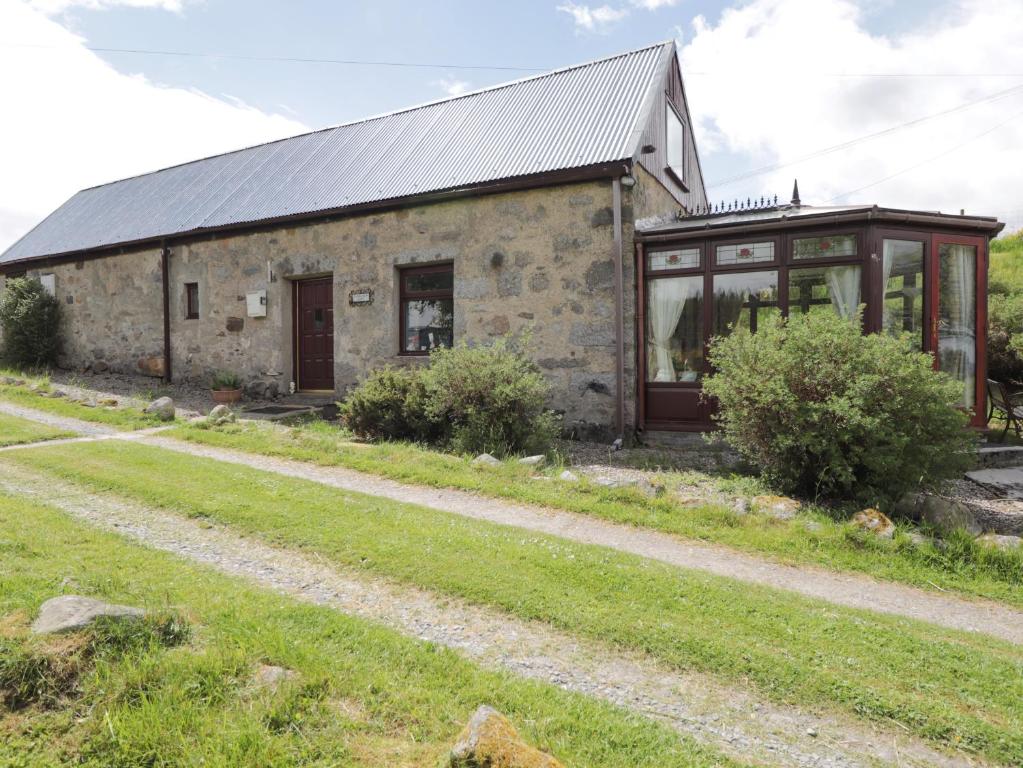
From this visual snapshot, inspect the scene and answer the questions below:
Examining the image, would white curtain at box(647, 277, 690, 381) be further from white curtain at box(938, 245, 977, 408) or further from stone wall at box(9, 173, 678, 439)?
white curtain at box(938, 245, 977, 408)

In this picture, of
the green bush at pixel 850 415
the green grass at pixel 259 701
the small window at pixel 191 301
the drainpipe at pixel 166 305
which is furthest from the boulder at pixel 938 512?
the drainpipe at pixel 166 305

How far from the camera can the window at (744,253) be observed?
7961mm

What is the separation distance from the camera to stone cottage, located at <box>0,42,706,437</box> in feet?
28.7

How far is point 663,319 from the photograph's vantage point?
340 inches

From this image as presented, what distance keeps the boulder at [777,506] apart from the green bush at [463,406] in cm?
286

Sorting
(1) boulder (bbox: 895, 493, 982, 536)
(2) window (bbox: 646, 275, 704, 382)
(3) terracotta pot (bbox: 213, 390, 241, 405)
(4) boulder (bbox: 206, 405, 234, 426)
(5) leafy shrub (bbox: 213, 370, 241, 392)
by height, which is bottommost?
(1) boulder (bbox: 895, 493, 982, 536)

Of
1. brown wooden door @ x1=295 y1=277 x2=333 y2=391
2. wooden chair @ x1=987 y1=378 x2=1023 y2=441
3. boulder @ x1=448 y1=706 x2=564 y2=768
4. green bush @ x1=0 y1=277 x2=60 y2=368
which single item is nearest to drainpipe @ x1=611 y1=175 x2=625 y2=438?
wooden chair @ x1=987 y1=378 x2=1023 y2=441

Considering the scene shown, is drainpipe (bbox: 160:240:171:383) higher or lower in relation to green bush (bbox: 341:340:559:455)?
higher

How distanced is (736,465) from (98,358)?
1450 cm

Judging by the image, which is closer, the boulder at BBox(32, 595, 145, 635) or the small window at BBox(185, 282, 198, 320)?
the boulder at BBox(32, 595, 145, 635)

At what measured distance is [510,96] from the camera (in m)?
11.9

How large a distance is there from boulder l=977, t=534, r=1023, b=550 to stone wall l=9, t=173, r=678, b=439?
14.7ft

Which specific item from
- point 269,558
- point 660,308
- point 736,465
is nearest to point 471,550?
point 269,558

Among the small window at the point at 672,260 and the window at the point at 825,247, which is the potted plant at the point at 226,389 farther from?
the window at the point at 825,247
